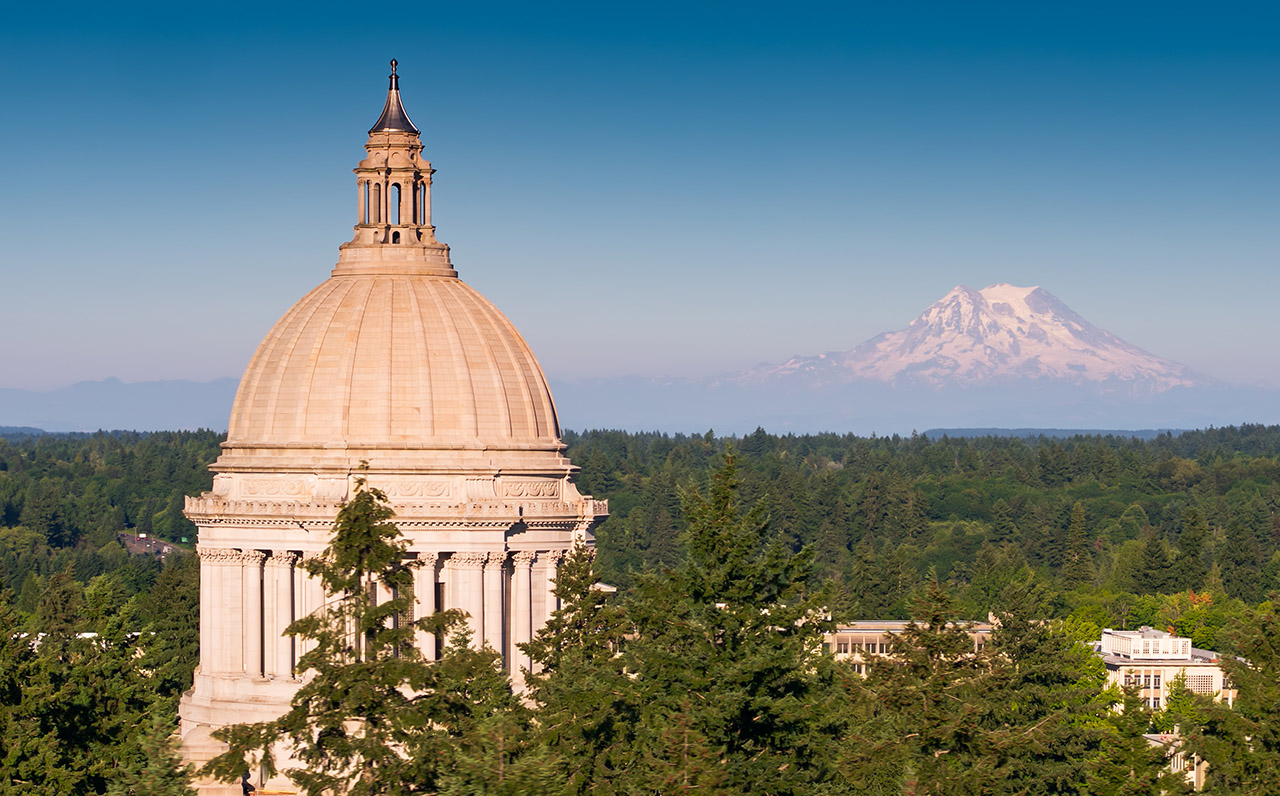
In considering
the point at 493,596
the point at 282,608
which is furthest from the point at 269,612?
the point at 493,596

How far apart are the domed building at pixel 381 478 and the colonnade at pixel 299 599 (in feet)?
0.24

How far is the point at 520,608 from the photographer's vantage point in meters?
92.0

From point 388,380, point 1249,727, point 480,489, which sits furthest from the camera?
point 388,380

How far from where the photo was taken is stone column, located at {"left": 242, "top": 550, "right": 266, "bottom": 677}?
91000mm

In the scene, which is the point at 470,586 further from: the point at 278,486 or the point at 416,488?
the point at 278,486

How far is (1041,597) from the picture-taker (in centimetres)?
16688

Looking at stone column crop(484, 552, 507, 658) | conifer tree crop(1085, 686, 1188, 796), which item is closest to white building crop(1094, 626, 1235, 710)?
conifer tree crop(1085, 686, 1188, 796)

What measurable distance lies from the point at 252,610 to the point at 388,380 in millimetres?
10005

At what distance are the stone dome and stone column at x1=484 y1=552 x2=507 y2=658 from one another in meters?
4.28

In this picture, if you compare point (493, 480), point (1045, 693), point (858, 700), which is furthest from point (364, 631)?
point (1045, 693)

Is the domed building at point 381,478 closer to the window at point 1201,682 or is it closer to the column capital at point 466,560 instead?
the column capital at point 466,560

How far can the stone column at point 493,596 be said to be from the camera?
9025 cm

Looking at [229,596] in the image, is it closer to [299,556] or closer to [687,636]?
[299,556]

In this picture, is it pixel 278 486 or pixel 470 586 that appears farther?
pixel 278 486
